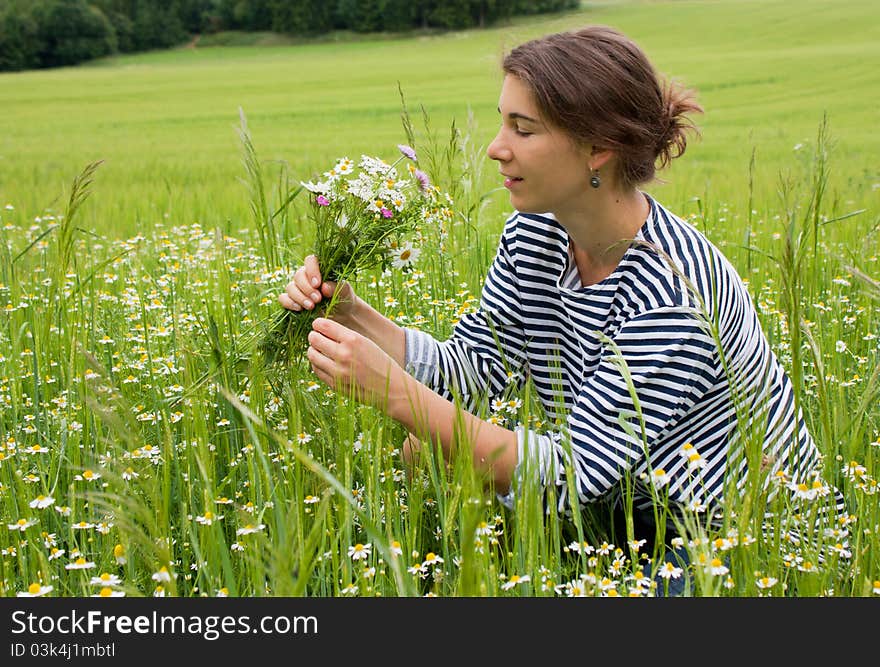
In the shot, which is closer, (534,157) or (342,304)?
(534,157)

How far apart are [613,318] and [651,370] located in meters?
0.21

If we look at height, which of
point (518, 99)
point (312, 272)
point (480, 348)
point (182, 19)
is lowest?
point (480, 348)

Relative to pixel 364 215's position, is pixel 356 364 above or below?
below

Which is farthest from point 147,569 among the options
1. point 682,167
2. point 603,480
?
point 682,167

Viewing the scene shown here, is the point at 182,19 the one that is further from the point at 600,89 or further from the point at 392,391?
the point at 392,391

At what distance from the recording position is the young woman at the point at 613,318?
203 cm

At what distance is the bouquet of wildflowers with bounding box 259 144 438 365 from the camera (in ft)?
7.11

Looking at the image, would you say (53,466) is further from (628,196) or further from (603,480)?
(628,196)

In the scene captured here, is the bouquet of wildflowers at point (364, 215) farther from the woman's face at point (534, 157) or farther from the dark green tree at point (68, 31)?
the dark green tree at point (68, 31)

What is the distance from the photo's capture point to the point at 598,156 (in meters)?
2.14

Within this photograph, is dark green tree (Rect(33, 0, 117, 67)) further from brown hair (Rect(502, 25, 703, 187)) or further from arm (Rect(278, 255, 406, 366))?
brown hair (Rect(502, 25, 703, 187))

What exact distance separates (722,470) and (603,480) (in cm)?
34

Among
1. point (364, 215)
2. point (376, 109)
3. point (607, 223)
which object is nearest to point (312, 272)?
point (364, 215)

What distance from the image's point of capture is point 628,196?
223 cm
